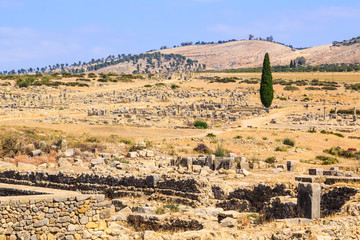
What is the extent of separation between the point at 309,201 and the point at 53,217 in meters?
5.51

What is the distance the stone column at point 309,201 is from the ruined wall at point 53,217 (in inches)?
172

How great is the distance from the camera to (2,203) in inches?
388

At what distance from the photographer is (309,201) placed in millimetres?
11672

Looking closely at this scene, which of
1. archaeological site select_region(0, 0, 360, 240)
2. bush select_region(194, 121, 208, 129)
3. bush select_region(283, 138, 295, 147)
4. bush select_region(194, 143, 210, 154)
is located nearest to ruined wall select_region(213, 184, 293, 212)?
archaeological site select_region(0, 0, 360, 240)

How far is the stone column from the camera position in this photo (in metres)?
11.6

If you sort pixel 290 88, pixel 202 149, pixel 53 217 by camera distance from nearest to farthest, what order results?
1. pixel 53 217
2. pixel 202 149
3. pixel 290 88

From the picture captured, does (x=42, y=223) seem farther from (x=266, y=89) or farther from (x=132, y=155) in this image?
(x=266, y=89)

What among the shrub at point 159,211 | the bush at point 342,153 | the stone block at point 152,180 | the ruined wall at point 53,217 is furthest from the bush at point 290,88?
the ruined wall at point 53,217

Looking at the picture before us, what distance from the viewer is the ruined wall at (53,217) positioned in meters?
9.95

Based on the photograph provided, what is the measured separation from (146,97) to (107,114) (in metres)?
19.2

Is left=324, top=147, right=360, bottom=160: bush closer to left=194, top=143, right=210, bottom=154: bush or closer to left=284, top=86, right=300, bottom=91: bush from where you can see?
left=194, top=143, right=210, bottom=154: bush

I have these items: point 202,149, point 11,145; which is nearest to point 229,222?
point 11,145

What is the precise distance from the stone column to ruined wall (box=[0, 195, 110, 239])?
4.38 meters

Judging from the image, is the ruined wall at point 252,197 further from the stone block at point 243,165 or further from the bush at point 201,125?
the bush at point 201,125
